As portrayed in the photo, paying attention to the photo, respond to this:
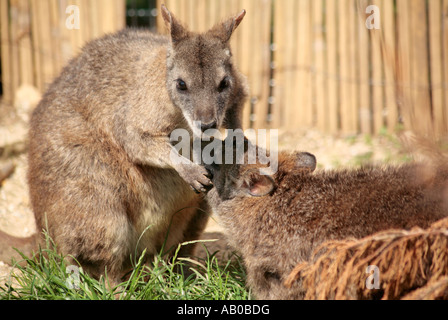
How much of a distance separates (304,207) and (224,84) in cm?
134

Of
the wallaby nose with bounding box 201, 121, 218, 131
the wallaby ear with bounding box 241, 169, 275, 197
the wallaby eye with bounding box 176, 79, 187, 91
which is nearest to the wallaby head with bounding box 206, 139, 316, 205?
the wallaby ear with bounding box 241, 169, 275, 197

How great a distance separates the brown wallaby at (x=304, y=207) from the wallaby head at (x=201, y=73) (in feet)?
1.78

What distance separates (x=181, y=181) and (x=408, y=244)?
8.00 ft

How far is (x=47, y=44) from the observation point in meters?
9.66

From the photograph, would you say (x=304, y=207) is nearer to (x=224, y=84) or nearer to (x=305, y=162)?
(x=305, y=162)

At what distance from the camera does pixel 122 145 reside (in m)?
5.45

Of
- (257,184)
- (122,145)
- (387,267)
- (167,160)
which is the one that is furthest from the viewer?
(122,145)

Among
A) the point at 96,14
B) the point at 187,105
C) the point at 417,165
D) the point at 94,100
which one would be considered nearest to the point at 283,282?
the point at 417,165

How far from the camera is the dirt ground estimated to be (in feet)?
24.6

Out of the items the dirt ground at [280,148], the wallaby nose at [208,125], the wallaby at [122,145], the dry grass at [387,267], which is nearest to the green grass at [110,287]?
the wallaby at [122,145]

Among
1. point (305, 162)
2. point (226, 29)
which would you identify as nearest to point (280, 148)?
point (226, 29)

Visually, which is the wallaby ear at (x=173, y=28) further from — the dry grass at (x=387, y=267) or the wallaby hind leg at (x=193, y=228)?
the dry grass at (x=387, y=267)

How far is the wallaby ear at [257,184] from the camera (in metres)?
4.61
